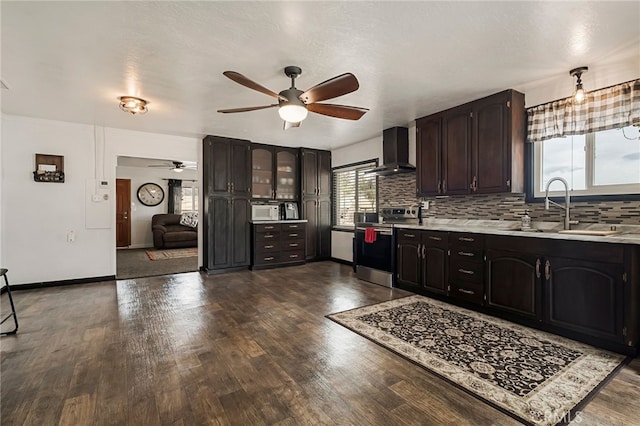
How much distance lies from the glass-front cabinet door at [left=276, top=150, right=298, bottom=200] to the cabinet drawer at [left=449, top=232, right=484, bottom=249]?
352 centimetres

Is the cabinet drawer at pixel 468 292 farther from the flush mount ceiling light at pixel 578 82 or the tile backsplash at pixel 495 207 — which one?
the flush mount ceiling light at pixel 578 82

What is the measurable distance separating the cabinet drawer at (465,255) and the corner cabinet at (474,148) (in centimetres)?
72


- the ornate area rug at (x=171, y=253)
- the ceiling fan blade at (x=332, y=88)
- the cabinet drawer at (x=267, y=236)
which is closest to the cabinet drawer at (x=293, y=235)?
the cabinet drawer at (x=267, y=236)

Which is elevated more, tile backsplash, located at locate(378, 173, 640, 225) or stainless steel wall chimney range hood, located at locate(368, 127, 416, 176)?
stainless steel wall chimney range hood, located at locate(368, 127, 416, 176)

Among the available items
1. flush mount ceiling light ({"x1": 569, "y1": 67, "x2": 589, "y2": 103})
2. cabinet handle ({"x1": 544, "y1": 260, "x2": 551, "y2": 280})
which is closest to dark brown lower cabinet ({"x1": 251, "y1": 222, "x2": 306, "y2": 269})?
cabinet handle ({"x1": 544, "y1": 260, "x2": 551, "y2": 280})

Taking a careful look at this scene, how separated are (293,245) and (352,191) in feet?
5.31

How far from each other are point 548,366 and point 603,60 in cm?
259

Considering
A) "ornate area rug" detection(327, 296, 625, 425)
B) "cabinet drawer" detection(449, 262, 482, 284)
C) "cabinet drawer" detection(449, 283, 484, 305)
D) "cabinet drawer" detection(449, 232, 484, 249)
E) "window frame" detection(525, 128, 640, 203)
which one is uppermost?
"window frame" detection(525, 128, 640, 203)

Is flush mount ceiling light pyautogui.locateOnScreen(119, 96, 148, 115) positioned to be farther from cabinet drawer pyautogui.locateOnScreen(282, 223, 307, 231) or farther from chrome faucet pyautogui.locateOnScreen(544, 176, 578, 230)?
chrome faucet pyautogui.locateOnScreen(544, 176, 578, 230)

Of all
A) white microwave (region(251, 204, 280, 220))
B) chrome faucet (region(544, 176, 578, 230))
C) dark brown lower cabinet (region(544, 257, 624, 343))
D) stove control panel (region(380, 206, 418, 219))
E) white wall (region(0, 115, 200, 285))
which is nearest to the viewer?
dark brown lower cabinet (region(544, 257, 624, 343))

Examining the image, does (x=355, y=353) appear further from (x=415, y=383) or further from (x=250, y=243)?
(x=250, y=243)

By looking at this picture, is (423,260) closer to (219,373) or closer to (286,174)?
(219,373)

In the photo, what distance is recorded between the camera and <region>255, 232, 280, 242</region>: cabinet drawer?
5.58 metres

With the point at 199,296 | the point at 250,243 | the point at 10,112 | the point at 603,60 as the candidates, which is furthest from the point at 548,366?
the point at 10,112
